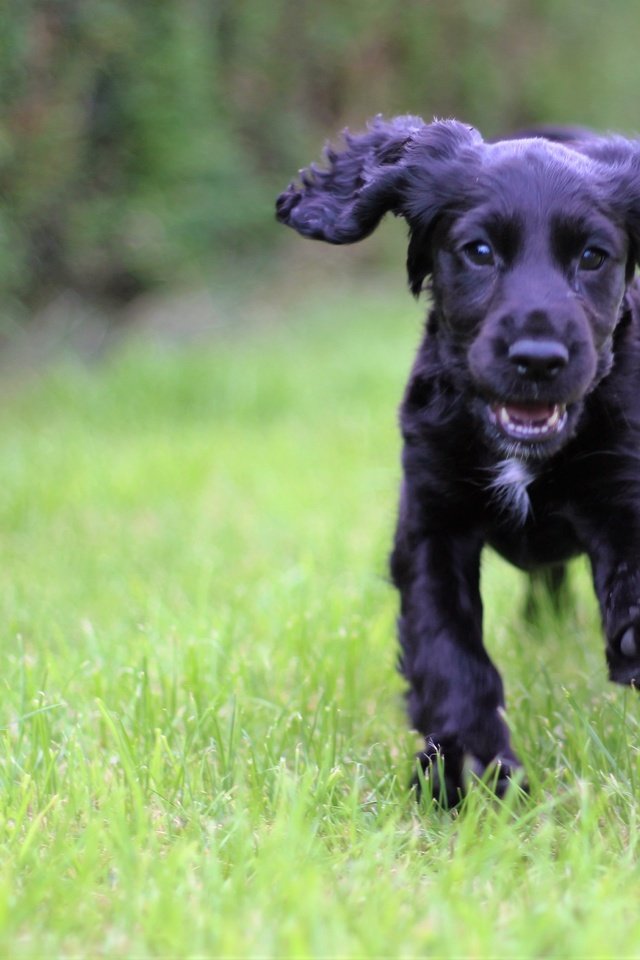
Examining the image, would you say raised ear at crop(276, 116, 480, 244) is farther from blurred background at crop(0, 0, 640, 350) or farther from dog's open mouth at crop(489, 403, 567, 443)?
blurred background at crop(0, 0, 640, 350)

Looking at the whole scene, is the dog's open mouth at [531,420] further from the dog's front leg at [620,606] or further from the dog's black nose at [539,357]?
the dog's front leg at [620,606]

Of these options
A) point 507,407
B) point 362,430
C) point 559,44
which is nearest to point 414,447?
point 507,407

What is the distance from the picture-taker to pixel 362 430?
18.6 ft

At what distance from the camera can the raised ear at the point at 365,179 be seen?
101 inches

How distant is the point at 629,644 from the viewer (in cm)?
211

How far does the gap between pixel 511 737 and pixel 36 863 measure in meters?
0.91

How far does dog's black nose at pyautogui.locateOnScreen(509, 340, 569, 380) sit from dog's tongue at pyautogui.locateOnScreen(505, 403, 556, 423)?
0.10 m

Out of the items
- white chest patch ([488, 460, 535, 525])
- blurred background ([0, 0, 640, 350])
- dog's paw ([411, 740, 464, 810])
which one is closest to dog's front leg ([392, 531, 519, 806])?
dog's paw ([411, 740, 464, 810])

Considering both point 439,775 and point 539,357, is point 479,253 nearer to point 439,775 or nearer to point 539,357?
point 539,357

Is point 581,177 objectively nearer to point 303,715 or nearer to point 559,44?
point 303,715

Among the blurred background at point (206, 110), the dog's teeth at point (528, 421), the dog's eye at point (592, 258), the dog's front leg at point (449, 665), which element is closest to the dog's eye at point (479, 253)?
the dog's eye at point (592, 258)

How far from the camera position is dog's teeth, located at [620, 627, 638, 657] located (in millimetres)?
2105

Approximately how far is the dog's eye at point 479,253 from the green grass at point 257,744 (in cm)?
80

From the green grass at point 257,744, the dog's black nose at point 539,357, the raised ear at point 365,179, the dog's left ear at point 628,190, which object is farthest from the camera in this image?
the raised ear at point 365,179
